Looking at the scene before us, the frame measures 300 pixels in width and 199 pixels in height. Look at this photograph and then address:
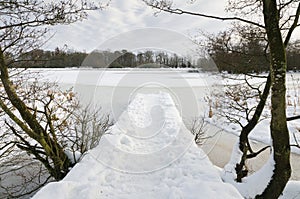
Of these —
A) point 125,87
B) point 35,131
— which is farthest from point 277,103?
point 125,87

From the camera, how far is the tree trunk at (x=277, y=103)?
7.43 ft

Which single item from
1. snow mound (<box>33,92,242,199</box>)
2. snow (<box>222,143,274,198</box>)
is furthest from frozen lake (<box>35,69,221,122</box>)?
snow (<box>222,143,274,198</box>)

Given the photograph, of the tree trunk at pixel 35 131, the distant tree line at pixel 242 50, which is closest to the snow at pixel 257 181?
the distant tree line at pixel 242 50

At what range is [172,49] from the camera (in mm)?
5391

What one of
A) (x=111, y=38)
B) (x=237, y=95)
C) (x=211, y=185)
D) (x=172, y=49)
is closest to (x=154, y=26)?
(x=172, y=49)

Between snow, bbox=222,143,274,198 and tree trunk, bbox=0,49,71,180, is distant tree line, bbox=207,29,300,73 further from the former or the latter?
tree trunk, bbox=0,49,71,180

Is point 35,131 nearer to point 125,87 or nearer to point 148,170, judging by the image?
point 148,170

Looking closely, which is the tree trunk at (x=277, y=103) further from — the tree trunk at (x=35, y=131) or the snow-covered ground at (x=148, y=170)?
the tree trunk at (x=35, y=131)

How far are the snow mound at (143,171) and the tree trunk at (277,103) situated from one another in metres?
0.47

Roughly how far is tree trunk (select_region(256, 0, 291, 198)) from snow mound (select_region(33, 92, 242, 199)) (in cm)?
47

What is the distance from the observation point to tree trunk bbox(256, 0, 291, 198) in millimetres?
2266

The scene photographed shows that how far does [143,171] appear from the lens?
3783 millimetres

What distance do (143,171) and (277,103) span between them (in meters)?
2.35

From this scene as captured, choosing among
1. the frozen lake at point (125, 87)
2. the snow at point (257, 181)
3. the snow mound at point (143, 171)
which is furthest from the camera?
the frozen lake at point (125, 87)
